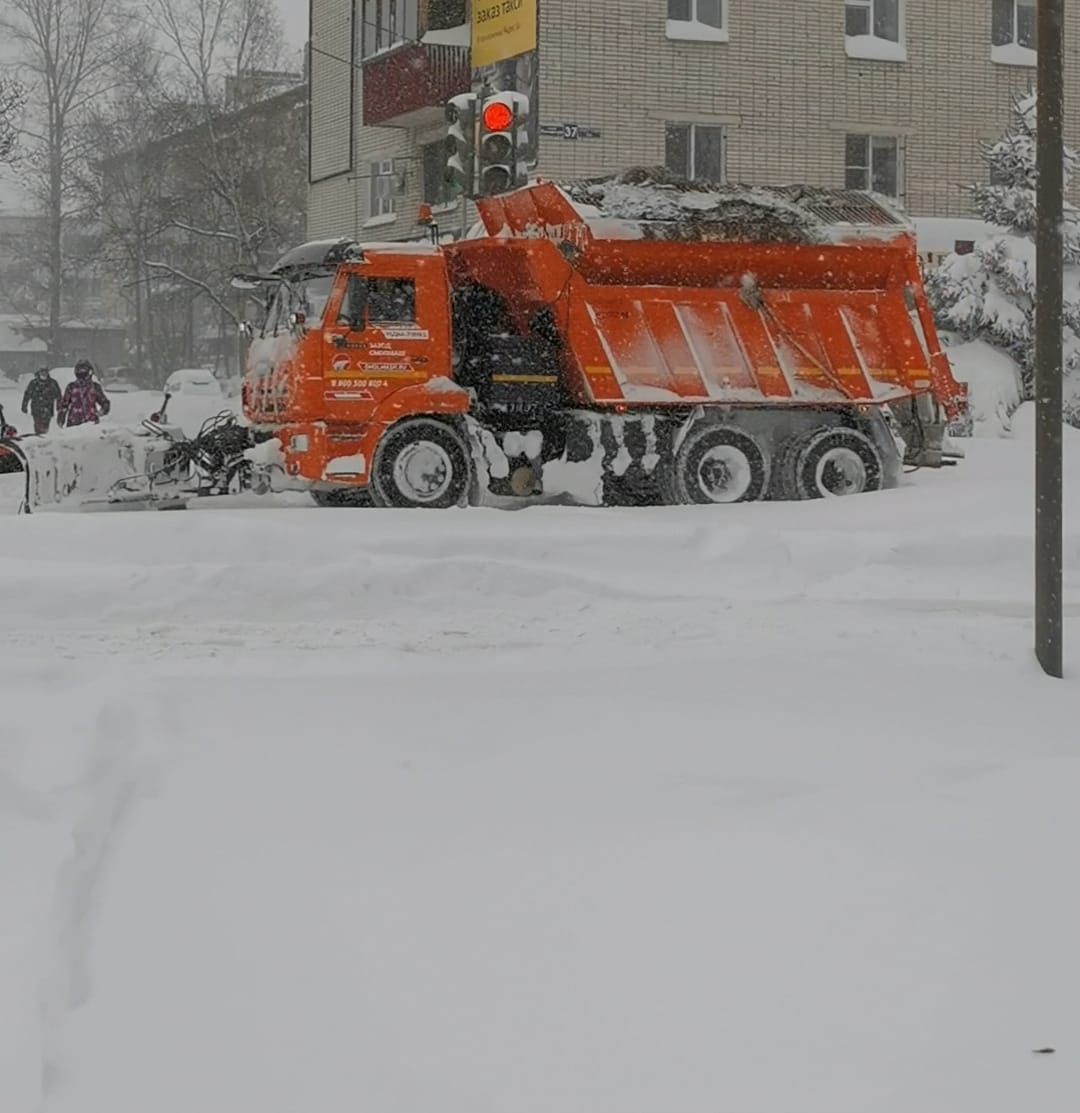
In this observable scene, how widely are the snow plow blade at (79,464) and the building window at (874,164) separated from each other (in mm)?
15792

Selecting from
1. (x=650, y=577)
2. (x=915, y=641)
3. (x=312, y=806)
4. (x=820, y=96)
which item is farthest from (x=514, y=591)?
(x=820, y=96)

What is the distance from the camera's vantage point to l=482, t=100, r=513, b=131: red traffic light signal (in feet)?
43.3

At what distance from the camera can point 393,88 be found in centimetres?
2844

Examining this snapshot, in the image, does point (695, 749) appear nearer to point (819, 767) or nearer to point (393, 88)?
point (819, 767)

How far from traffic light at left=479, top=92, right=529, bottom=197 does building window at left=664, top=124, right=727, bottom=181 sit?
540 inches

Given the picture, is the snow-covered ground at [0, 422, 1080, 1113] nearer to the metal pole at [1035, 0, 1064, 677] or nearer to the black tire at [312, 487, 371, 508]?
the metal pole at [1035, 0, 1064, 677]

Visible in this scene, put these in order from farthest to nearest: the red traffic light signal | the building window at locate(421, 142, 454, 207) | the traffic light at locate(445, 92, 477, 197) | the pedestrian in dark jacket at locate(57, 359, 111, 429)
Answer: the building window at locate(421, 142, 454, 207), the pedestrian in dark jacket at locate(57, 359, 111, 429), the traffic light at locate(445, 92, 477, 197), the red traffic light signal

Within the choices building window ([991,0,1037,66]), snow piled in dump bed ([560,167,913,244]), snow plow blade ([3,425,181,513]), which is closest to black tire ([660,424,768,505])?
snow piled in dump bed ([560,167,913,244])

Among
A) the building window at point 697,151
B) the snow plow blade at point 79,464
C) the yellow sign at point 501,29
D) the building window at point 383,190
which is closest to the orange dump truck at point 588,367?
the snow plow blade at point 79,464

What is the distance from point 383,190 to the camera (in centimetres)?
3153

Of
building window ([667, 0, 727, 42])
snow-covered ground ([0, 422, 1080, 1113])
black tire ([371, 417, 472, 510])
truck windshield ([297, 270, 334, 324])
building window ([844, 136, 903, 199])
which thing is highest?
building window ([667, 0, 727, 42])

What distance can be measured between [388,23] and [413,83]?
2.73 m

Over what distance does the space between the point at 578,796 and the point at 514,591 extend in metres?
4.49

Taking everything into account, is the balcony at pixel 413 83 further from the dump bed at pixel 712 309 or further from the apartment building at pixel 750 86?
the dump bed at pixel 712 309
